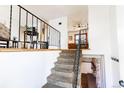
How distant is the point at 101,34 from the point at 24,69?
8.86ft

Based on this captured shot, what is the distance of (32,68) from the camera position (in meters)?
2.75

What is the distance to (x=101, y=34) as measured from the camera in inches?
155

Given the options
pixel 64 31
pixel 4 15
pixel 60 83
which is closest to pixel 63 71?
pixel 60 83

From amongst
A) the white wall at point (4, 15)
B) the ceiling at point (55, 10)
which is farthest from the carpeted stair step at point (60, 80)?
the white wall at point (4, 15)

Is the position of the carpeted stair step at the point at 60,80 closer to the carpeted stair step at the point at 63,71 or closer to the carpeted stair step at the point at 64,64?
the carpeted stair step at the point at 63,71

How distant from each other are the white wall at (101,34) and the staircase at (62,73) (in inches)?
32.5

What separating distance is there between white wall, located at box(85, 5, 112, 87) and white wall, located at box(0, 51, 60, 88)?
1.52m

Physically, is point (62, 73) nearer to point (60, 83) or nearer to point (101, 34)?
point (60, 83)

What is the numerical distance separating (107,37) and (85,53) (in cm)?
89

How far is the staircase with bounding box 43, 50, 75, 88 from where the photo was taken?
2956mm

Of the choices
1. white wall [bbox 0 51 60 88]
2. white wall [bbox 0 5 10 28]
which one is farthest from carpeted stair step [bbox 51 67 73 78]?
white wall [bbox 0 5 10 28]

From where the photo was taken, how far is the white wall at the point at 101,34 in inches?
147
